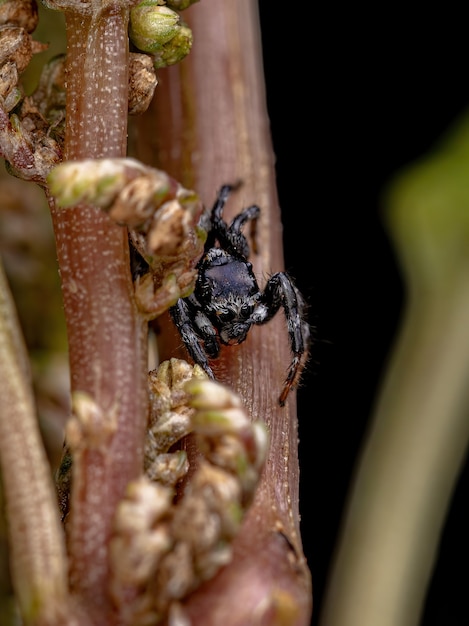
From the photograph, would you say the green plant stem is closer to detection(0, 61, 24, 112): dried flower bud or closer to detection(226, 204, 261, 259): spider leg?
detection(226, 204, 261, 259): spider leg

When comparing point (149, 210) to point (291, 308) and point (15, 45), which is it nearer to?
point (15, 45)

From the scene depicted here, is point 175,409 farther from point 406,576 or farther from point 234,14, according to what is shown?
point 406,576

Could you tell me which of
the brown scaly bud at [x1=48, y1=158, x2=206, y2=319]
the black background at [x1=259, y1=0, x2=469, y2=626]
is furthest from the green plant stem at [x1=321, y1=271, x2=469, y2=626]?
the brown scaly bud at [x1=48, y1=158, x2=206, y2=319]

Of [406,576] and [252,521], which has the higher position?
[252,521]

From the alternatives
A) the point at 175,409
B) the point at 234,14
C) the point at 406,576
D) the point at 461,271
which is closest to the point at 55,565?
the point at 175,409

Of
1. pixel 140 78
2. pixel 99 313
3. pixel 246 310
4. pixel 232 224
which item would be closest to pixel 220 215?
pixel 232 224

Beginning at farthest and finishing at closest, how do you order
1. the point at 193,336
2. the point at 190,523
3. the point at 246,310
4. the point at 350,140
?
the point at 350,140 < the point at 246,310 < the point at 193,336 < the point at 190,523

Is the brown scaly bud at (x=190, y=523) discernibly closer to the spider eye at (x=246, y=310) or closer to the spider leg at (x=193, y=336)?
the spider leg at (x=193, y=336)

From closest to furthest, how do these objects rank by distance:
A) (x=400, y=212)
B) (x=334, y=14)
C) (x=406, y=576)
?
(x=406, y=576)
(x=400, y=212)
(x=334, y=14)
